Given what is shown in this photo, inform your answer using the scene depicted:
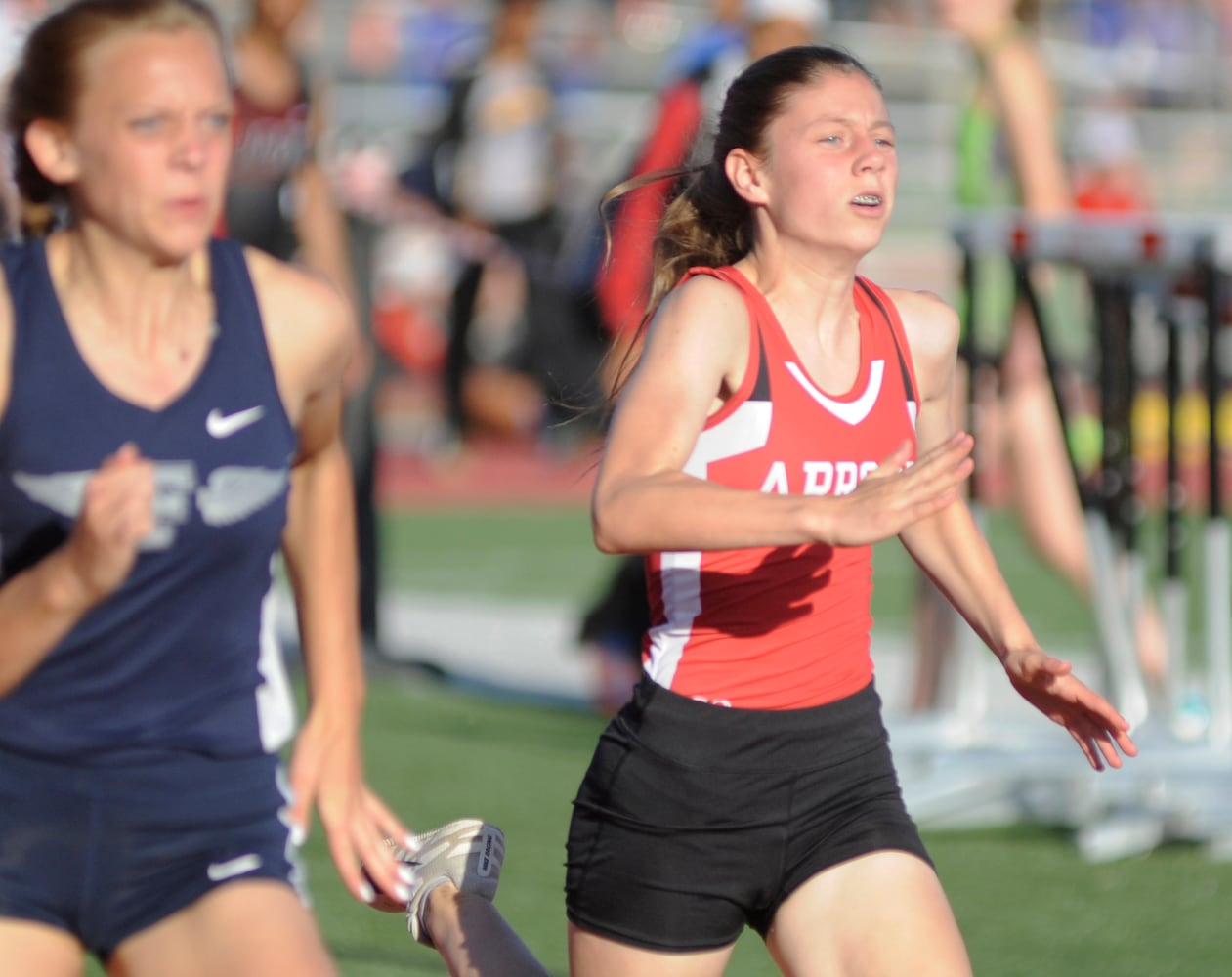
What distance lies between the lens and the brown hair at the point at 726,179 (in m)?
3.62

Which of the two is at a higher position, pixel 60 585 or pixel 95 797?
pixel 60 585

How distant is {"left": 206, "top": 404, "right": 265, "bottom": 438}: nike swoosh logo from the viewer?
3215mm

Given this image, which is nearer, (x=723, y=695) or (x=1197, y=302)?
(x=723, y=695)

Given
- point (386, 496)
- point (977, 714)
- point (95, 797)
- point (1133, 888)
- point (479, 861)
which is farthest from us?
point (386, 496)

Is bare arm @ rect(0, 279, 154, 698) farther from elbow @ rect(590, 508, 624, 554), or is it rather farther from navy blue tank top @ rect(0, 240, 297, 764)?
elbow @ rect(590, 508, 624, 554)

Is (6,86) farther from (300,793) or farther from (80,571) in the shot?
(300,793)

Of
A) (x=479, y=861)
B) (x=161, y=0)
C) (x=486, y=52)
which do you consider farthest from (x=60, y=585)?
(x=486, y=52)

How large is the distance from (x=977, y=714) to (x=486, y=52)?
21.9 feet

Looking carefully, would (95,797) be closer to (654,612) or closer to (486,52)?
(654,612)

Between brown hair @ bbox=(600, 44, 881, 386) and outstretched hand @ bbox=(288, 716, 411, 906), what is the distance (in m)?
0.84

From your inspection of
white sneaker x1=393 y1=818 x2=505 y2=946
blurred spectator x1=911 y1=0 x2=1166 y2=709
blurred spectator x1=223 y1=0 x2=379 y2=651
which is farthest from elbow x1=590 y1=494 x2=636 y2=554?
Result: blurred spectator x1=223 y1=0 x2=379 y2=651

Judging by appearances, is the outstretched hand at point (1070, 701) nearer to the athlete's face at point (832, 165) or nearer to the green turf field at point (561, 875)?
the athlete's face at point (832, 165)

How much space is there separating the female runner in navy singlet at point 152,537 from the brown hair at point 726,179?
0.66 metres

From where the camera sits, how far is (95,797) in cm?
311
